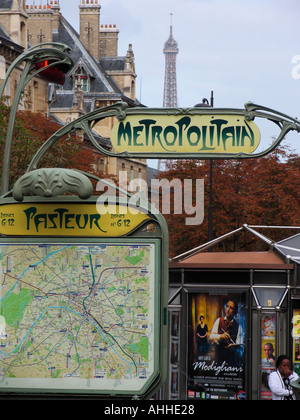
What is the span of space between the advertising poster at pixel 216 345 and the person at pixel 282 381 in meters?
5.68

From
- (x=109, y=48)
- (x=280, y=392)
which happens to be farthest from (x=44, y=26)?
(x=280, y=392)

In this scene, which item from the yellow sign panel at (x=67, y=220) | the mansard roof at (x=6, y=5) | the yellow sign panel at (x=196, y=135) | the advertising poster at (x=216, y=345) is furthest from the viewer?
the mansard roof at (x=6, y=5)

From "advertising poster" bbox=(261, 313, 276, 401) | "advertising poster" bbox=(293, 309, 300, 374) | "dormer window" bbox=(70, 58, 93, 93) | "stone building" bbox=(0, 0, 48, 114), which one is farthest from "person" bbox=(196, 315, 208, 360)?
"dormer window" bbox=(70, 58, 93, 93)

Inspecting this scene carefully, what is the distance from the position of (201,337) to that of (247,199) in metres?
30.1

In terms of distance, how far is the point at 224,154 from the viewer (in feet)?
38.3

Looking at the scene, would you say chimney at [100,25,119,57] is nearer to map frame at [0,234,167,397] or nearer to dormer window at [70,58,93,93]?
dormer window at [70,58,93,93]

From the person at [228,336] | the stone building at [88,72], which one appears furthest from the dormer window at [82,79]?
the person at [228,336]

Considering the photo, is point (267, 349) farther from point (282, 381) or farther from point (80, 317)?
point (80, 317)

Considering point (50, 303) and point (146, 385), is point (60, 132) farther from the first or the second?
point (146, 385)

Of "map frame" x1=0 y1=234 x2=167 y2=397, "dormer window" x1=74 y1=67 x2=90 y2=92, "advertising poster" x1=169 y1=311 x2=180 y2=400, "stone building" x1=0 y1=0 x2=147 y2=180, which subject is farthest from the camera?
"dormer window" x1=74 y1=67 x2=90 y2=92

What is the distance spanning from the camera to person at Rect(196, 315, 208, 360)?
65.6 ft

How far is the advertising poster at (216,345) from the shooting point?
1969 centimetres

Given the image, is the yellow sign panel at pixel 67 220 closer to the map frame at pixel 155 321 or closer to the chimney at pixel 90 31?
the map frame at pixel 155 321

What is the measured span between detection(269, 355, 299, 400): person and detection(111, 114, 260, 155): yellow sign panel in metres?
3.52
